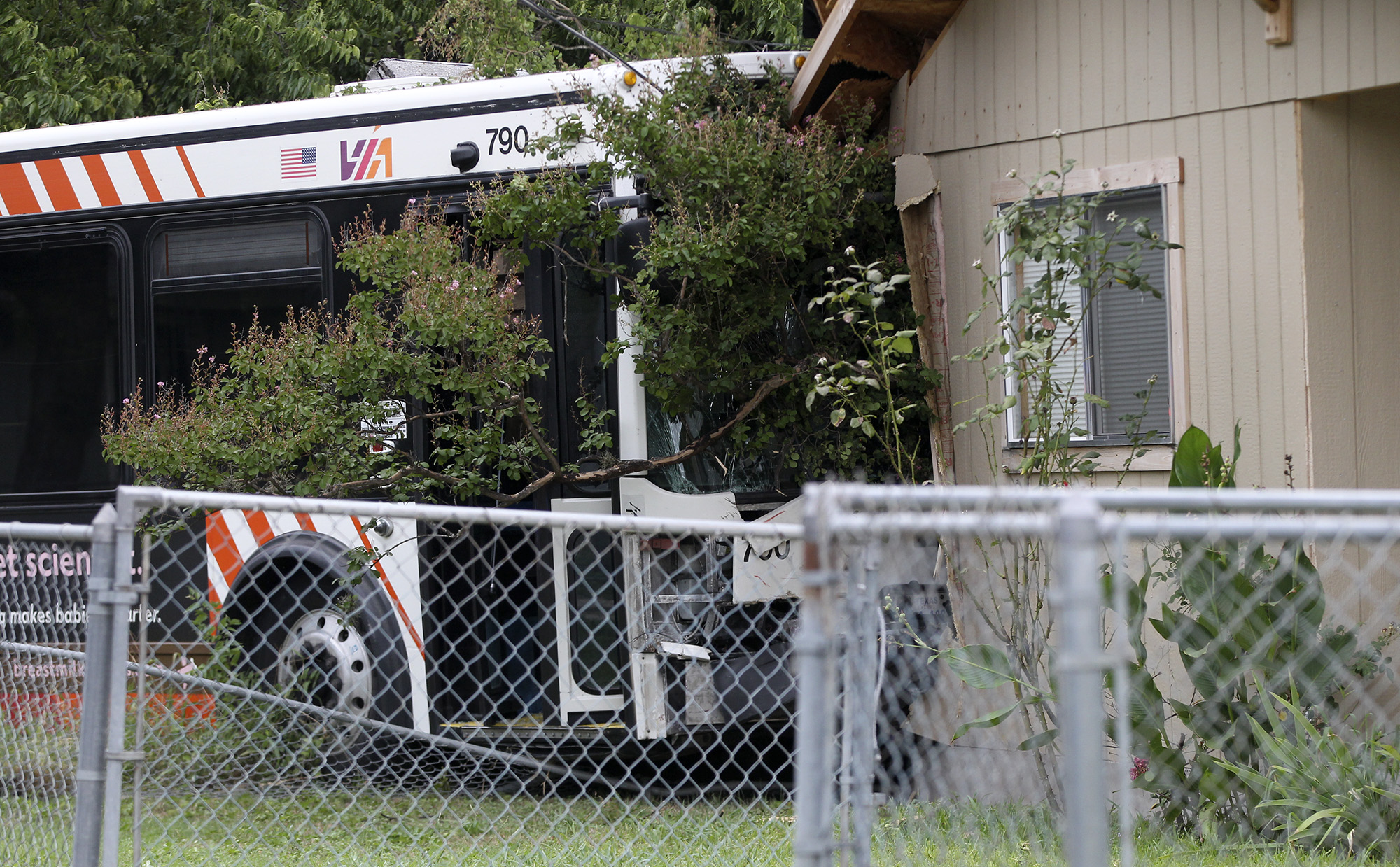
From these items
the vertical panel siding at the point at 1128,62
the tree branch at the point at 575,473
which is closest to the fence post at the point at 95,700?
the tree branch at the point at 575,473

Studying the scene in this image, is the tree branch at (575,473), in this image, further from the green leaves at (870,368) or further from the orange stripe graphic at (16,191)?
the orange stripe graphic at (16,191)

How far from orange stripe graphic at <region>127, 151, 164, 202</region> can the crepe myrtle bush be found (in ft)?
3.49

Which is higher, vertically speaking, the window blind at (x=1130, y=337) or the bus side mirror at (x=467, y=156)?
the bus side mirror at (x=467, y=156)

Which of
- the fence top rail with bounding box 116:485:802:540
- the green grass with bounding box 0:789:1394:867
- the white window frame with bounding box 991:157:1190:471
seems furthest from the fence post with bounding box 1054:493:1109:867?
the white window frame with bounding box 991:157:1190:471

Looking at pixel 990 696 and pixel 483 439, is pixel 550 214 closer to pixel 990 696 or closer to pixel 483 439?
pixel 483 439

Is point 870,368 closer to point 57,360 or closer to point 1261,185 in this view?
point 1261,185

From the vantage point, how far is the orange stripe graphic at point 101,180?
22.2ft

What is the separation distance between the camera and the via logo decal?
6.32 metres

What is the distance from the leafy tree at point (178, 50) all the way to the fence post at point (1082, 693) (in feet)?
40.2

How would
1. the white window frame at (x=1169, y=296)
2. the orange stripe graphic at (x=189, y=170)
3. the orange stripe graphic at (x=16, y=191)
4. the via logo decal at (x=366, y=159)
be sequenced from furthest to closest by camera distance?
the orange stripe graphic at (x=16, y=191), the orange stripe graphic at (x=189, y=170), the via logo decal at (x=366, y=159), the white window frame at (x=1169, y=296)

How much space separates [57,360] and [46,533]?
4.35 metres

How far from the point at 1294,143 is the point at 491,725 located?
4.43 m

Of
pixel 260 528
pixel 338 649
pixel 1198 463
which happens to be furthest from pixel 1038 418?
pixel 260 528

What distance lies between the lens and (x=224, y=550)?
6.46 m
